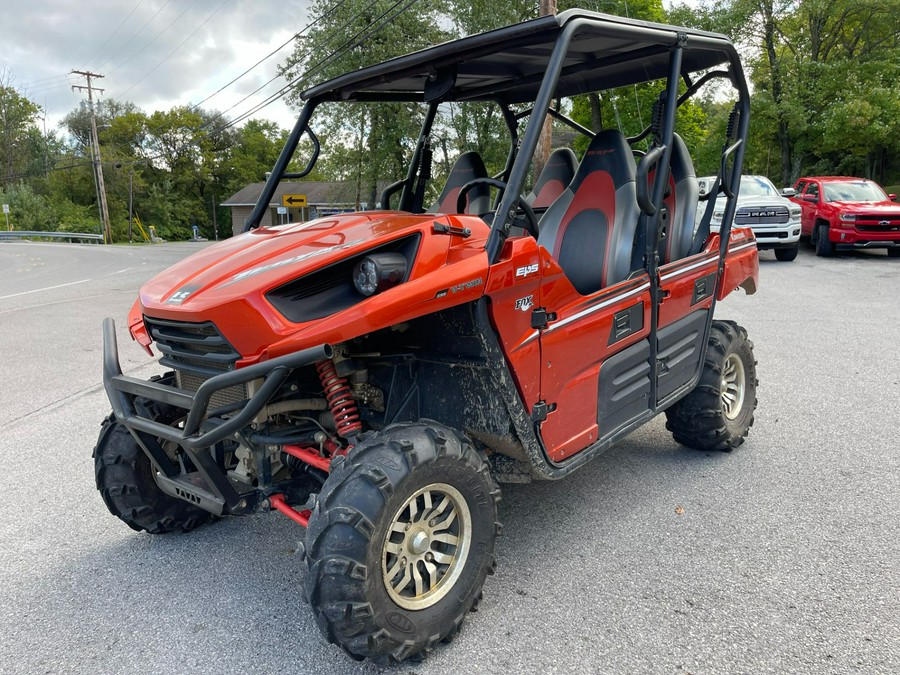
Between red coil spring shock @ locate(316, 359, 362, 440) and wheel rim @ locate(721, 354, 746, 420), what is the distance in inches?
107

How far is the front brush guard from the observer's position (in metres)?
2.11

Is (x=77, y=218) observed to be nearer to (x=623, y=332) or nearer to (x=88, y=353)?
(x=88, y=353)

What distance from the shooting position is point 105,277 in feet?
51.2

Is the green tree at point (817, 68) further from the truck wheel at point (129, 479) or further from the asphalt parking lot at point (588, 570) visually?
the truck wheel at point (129, 479)

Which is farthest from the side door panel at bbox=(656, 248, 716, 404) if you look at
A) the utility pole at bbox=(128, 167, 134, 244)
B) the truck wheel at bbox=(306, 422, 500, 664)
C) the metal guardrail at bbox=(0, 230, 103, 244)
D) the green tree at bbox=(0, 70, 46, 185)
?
the green tree at bbox=(0, 70, 46, 185)

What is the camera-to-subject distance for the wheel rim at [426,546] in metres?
2.31

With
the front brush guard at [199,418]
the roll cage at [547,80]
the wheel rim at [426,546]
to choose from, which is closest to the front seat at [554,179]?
the roll cage at [547,80]

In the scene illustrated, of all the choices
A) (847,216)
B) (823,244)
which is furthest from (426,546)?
(823,244)

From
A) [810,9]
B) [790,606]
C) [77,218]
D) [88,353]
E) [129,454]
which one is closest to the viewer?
[790,606]

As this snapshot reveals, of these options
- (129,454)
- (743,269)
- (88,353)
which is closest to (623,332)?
(743,269)

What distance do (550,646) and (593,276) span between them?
200 cm

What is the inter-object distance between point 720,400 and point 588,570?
1629 millimetres

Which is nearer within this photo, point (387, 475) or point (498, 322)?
point (387, 475)

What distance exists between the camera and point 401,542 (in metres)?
2.34
